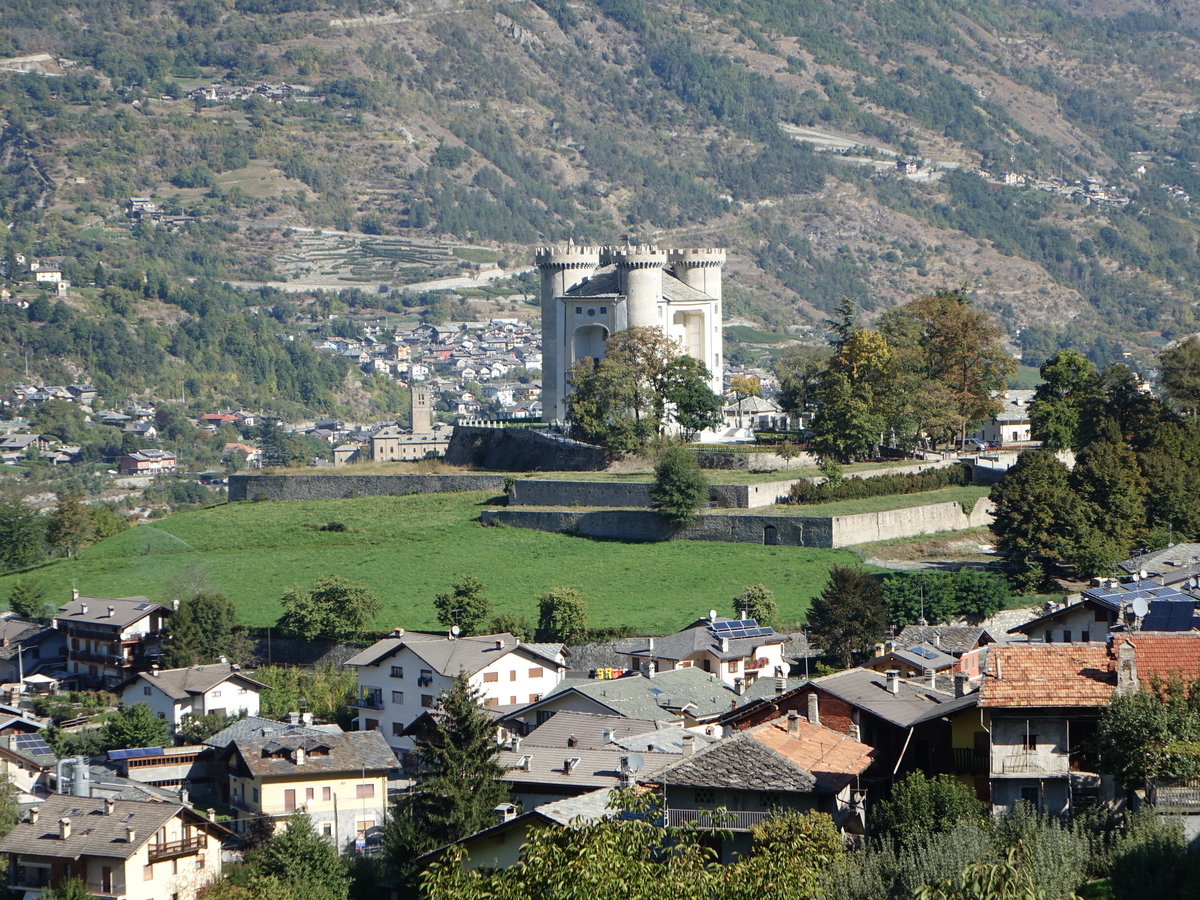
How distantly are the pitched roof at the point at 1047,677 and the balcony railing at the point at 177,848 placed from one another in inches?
Result: 661

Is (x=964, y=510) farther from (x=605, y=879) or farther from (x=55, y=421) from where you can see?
(x=55, y=421)

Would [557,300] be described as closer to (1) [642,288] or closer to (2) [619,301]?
(2) [619,301]

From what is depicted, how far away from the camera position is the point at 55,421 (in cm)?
18288

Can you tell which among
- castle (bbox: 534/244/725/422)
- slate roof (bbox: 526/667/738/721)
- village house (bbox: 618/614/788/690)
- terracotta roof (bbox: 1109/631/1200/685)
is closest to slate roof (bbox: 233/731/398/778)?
slate roof (bbox: 526/667/738/721)

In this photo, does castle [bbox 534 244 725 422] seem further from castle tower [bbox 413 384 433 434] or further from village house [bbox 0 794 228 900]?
castle tower [bbox 413 384 433 434]

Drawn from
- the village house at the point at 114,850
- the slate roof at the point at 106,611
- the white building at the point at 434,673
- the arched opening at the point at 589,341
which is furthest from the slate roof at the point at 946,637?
the arched opening at the point at 589,341

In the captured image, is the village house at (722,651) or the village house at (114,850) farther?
the village house at (722,651)

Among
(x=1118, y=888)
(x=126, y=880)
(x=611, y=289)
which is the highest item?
(x=611, y=289)

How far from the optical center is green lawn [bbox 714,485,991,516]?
6450 cm

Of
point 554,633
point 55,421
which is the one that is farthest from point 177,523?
point 55,421

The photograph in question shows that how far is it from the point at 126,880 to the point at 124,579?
34688 mm

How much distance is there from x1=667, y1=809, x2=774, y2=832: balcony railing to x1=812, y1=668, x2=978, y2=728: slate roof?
3653 mm

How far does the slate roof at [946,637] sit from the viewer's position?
49.3m

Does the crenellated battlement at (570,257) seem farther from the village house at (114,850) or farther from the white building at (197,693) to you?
the village house at (114,850)
